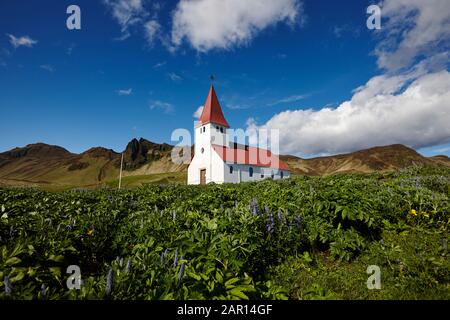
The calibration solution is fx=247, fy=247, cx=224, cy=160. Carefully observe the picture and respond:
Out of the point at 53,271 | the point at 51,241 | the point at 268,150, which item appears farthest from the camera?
the point at 268,150

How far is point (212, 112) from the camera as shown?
146 ft

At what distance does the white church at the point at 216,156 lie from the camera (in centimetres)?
4159

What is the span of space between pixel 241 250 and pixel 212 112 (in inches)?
1646

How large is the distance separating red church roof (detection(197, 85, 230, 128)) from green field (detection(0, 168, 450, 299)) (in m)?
37.9

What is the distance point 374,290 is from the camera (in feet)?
12.9

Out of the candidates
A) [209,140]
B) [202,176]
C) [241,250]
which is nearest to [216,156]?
[209,140]

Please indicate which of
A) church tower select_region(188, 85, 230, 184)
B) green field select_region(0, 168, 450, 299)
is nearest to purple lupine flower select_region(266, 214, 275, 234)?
green field select_region(0, 168, 450, 299)

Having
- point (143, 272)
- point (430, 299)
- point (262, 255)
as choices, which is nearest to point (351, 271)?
point (430, 299)

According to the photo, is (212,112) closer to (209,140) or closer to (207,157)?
(209,140)

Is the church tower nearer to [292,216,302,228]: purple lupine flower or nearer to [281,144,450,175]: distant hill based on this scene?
[292,216,302,228]: purple lupine flower

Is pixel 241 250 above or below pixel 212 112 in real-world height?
below
